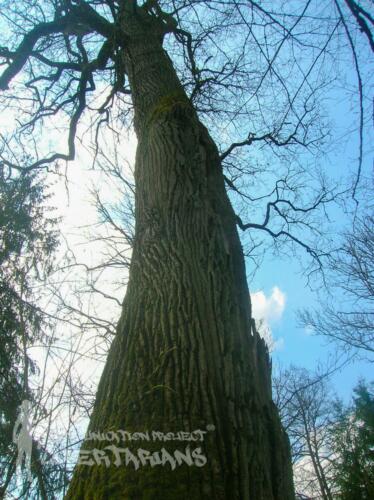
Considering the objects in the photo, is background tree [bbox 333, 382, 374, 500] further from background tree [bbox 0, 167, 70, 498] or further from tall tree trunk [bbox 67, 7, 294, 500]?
tall tree trunk [bbox 67, 7, 294, 500]

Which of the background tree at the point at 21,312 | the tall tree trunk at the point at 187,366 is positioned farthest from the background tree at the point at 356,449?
the tall tree trunk at the point at 187,366

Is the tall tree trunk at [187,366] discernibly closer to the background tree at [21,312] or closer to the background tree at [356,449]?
the background tree at [21,312]

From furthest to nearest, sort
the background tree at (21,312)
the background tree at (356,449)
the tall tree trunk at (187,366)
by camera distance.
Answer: the background tree at (356,449) → the background tree at (21,312) → the tall tree trunk at (187,366)

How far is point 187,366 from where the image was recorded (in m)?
1.65

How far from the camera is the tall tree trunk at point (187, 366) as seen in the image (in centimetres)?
132

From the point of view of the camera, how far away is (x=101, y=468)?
1345 millimetres

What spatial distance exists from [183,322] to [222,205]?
1.06 meters

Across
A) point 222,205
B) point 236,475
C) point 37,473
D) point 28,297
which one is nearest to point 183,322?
point 236,475

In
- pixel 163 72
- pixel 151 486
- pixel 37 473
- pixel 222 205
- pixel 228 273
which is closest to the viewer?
pixel 151 486

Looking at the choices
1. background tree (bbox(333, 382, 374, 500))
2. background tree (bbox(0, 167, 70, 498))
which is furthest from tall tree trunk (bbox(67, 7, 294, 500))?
background tree (bbox(333, 382, 374, 500))

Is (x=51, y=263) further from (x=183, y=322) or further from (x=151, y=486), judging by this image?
(x=151, y=486)

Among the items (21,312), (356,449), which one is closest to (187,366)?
(21,312)

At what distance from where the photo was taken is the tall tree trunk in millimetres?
1318

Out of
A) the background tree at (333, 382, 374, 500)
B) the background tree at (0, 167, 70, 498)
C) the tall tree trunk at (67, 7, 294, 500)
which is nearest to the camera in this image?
the tall tree trunk at (67, 7, 294, 500)
